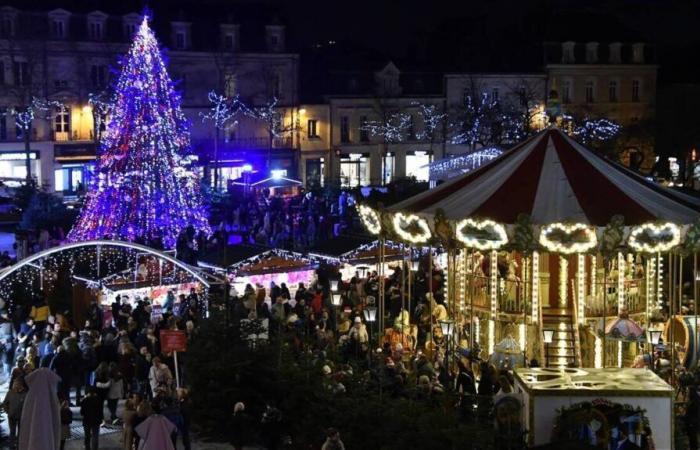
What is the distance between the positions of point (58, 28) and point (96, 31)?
5.41 feet

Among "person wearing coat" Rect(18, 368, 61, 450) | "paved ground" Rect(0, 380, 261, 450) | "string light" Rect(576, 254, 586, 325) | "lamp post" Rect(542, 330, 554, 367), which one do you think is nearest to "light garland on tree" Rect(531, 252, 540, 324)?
"lamp post" Rect(542, 330, 554, 367)

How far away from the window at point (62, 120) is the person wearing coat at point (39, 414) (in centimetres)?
3834

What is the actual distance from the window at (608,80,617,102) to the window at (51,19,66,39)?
2751 cm

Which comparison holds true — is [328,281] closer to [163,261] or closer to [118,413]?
[163,261]

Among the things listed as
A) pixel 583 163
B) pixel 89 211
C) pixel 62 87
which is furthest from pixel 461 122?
pixel 583 163

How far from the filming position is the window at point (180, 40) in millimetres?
51500

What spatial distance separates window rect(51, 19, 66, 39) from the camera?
48.3 meters

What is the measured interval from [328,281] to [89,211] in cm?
789

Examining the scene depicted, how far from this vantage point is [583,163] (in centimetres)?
1797

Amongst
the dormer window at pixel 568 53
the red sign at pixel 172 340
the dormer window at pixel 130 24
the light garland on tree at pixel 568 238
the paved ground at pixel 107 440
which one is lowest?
the paved ground at pixel 107 440

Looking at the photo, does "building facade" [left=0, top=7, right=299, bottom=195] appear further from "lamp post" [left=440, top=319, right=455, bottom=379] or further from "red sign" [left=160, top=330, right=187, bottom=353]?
"red sign" [left=160, top=330, right=187, bottom=353]

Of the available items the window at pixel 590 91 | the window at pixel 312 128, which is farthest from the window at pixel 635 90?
the window at pixel 312 128

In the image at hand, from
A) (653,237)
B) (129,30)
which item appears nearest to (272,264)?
(653,237)

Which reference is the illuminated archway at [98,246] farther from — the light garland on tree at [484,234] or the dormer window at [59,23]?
the dormer window at [59,23]
